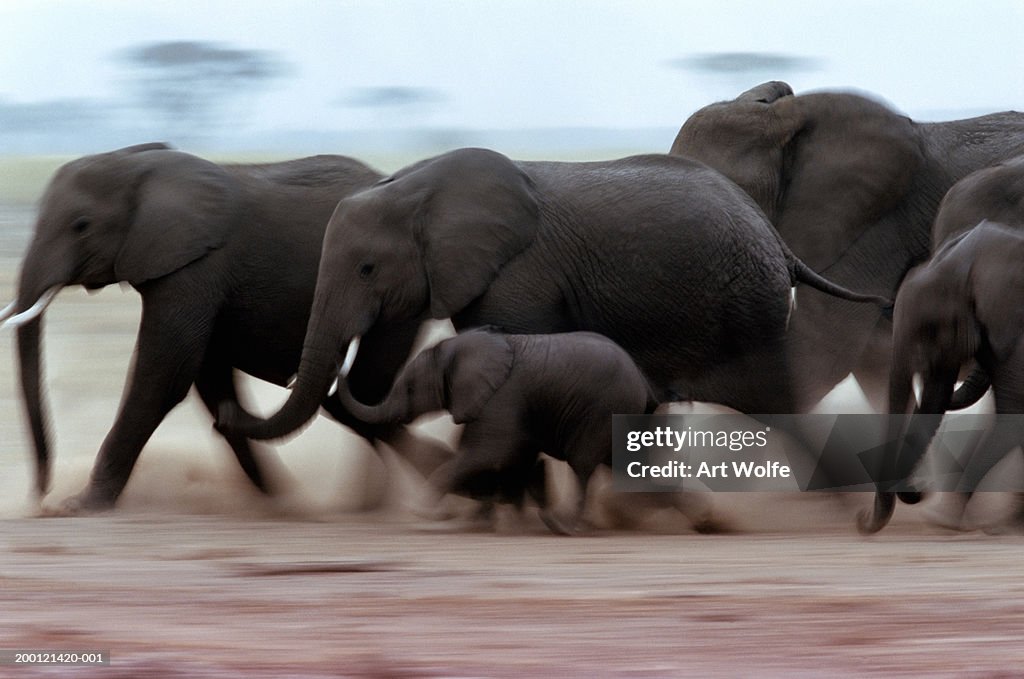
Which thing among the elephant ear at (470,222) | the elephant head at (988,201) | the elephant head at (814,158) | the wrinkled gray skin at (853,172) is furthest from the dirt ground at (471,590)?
the elephant head at (814,158)

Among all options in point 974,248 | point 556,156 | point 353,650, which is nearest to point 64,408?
point 974,248

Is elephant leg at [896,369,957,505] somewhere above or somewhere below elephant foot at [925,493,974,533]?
above

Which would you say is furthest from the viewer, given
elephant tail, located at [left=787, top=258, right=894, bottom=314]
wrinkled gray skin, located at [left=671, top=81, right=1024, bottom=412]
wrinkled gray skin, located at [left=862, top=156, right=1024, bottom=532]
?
wrinkled gray skin, located at [left=671, top=81, right=1024, bottom=412]

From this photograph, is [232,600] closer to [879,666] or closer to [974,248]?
[879,666]

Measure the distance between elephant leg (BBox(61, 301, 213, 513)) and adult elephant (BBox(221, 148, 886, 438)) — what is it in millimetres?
376

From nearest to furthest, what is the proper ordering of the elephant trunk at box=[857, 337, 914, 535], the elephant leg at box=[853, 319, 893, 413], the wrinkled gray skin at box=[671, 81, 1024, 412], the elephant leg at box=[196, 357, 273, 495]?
the elephant trunk at box=[857, 337, 914, 535], the elephant leg at box=[196, 357, 273, 495], the elephant leg at box=[853, 319, 893, 413], the wrinkled gray skin at box=[671, 81, 1024, 412]

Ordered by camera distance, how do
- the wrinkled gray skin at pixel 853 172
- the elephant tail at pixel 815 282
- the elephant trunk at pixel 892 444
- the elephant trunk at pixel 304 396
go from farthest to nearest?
the wrinkled gray skin at pixel 853 172 < the elephant tail at pixel 815 282 < the elephant trunk at pixel 304 396 < the elephant trunk at pixel 892 444

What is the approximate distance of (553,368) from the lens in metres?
6.60

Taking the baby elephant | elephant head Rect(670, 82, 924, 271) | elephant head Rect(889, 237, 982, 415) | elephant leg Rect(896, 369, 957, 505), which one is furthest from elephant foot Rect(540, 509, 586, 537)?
elephant head Rect(670, 82, 924, 271)

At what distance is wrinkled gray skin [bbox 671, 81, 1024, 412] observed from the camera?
8.62 m

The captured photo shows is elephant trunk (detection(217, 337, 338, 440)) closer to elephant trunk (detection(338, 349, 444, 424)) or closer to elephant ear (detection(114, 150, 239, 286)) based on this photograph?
elephant trunk (detection(338, 349, 444, 424))

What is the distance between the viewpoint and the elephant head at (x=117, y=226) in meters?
7.40

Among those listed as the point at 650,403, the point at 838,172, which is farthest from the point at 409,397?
the point at 838,172

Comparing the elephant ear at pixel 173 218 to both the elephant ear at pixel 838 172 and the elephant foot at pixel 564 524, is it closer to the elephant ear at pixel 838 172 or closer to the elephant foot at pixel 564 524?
the elephant foot at pixel 564 524
